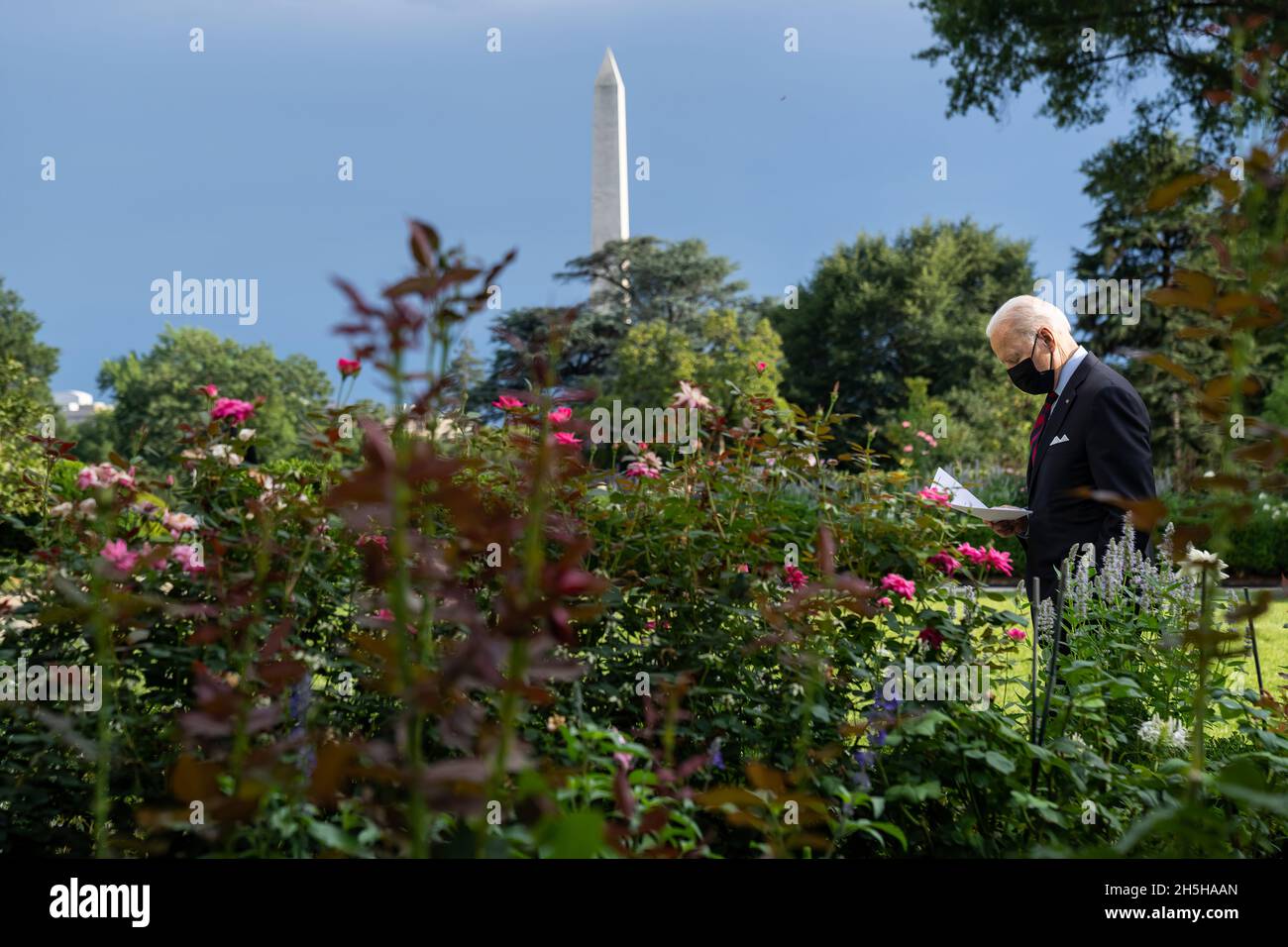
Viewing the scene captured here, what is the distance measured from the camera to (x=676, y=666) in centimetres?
263

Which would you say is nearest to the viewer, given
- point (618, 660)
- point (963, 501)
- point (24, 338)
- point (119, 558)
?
point (119, 558)

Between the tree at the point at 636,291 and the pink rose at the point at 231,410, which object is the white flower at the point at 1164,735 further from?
the tree at the point at 636,291

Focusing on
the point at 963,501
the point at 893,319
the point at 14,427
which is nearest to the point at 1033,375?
the point at 963,501

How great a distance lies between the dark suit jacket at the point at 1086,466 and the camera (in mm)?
3391

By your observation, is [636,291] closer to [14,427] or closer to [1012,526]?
[14,427]

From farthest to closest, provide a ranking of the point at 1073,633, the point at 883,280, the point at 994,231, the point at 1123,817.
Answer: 1. the point at 994,231
2. the point at 883,280
3. the point at 1073,633
4. the point at 1123,817

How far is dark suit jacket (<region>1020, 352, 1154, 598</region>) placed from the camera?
11.1 ft

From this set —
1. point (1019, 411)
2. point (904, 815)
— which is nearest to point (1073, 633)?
point (904, 815)

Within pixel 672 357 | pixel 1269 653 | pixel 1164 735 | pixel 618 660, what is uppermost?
pixel 672 357

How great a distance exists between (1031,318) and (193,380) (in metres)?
43.2

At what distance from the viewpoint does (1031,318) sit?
3752 millimetres

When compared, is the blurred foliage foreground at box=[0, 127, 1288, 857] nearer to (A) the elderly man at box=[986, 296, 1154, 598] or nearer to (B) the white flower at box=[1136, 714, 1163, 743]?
(B) the white flower at box=[1136, 714, 1163, 743]
